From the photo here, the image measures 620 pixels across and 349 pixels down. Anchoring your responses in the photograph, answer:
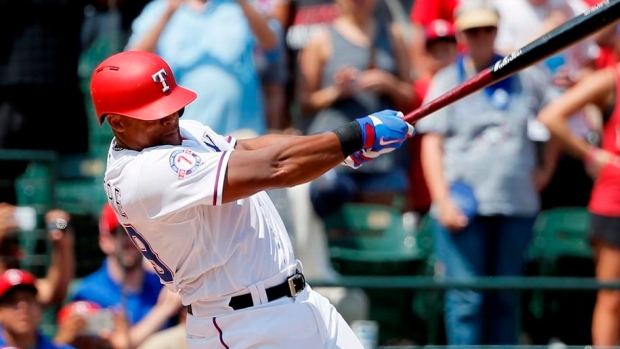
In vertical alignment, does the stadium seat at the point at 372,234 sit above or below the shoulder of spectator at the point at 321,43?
below

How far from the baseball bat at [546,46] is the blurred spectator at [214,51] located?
2.50 m

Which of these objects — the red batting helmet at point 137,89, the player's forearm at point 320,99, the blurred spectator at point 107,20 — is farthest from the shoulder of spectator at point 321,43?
the red batting helmet at point 137,89

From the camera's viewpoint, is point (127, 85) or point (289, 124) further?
point (289, 124)

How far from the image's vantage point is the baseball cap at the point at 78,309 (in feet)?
20.7

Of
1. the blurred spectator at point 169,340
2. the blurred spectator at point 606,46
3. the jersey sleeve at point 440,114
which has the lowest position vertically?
the blurred spectator at point 169,340

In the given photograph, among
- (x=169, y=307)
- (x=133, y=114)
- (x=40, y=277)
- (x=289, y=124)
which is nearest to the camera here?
(x=133, y=114)

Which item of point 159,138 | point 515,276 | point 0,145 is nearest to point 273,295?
point 159,138

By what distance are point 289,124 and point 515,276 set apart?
2.13m

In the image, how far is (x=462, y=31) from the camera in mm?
6809

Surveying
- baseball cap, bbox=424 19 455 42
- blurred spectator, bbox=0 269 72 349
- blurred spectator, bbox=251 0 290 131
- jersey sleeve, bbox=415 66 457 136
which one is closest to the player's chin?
blurred spectator, bbox=0 269 72 349

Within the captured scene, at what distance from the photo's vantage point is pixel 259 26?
23.7 ft

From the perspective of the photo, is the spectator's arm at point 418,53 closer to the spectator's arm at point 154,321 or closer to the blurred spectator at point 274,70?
the blurred spectator at point 274,70

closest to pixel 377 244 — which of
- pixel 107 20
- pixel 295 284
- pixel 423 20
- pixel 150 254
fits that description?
pixel 423 20

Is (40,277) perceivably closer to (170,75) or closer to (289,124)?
(289,124)
